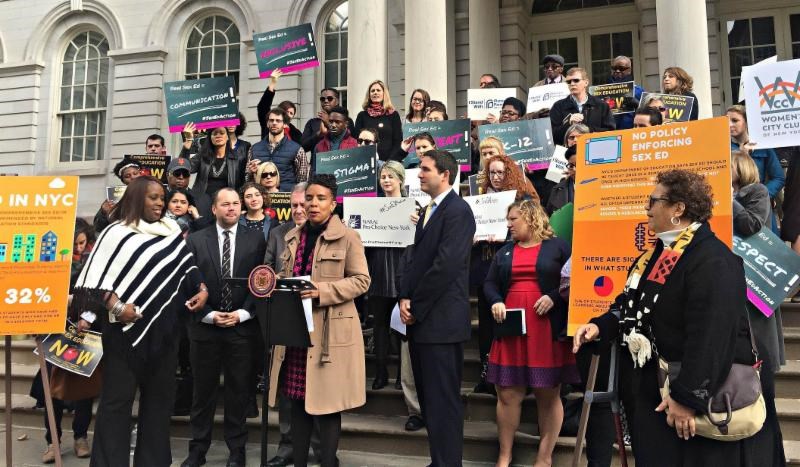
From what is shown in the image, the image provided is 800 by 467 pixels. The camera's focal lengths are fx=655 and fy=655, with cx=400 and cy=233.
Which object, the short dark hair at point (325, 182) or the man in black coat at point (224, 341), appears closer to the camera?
the short dark hair at point (325, 182)

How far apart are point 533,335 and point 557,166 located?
2.48 metres

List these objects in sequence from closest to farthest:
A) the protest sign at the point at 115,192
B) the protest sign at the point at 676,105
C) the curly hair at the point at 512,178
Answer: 1. the curly hair at the point at 512,178
2. the protest sign at the point at 676,105
3. the protest sign at the point at 115,192

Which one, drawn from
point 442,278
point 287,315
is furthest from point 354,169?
point 287,315

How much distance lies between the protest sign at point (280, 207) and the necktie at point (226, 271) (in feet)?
3.63

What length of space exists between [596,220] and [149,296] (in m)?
2.92

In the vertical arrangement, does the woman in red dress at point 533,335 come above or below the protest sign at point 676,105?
below

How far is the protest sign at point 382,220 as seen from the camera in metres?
5.73

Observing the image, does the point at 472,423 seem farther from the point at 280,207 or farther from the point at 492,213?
the point at 280,207

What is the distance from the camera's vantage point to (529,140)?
275 inches

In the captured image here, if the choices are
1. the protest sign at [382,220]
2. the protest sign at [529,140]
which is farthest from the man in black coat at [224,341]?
the protest sign at [529,140]

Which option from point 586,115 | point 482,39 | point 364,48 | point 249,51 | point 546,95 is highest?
point 249,51

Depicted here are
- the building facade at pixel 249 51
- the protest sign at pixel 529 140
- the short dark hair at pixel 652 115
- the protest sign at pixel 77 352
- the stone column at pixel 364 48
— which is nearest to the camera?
the protest sign at pixel 77 352

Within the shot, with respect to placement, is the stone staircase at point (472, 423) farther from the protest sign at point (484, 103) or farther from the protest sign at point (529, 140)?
the protest sign at point (484, 103)

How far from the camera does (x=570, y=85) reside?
7.38m
